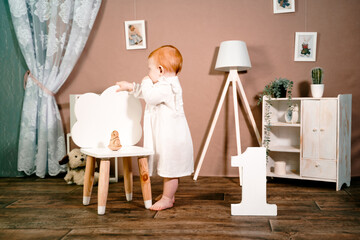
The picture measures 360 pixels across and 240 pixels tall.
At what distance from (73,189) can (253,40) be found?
212 centimetres

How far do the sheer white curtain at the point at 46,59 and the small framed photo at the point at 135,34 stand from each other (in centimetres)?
35

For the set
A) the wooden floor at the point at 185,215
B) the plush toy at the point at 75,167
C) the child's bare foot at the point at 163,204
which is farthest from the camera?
the plush toy at the point at 75,167

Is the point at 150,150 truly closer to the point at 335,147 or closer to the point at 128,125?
the point at 128,125

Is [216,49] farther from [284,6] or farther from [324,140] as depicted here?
[324,140]

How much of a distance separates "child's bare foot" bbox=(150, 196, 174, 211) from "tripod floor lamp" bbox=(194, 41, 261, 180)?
0.88 metres

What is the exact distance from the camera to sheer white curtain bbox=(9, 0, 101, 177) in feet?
10.0

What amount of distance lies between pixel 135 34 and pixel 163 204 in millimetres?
1811

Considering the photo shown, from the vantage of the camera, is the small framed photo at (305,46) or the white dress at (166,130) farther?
the small framed photo at (305,46)

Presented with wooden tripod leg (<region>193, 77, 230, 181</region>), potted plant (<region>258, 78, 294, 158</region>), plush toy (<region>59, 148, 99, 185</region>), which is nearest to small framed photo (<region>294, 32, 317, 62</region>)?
potted plant (<region>258, 78, 294, 158</region>)

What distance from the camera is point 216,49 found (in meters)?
3.13

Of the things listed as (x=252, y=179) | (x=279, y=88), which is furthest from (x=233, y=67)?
(x=252, y=179)

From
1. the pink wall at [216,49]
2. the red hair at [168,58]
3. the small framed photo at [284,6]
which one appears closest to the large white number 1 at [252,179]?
the red hair at [168,58]

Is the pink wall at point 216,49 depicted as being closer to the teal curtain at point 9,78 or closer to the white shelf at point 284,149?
the white shelf at point 284,149

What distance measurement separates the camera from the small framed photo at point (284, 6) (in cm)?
301
